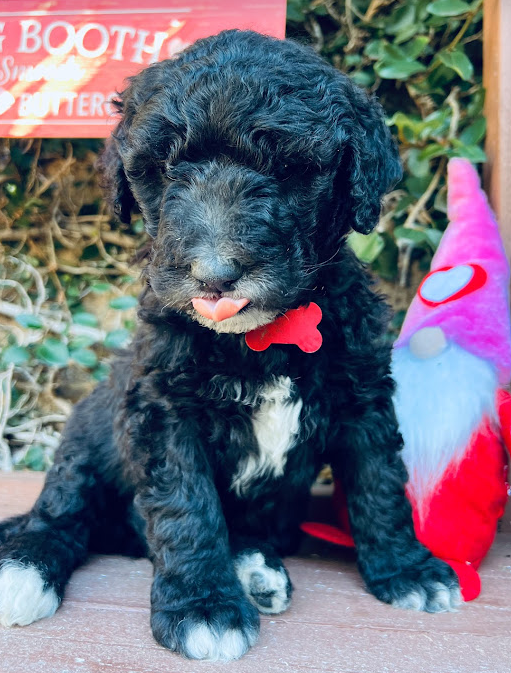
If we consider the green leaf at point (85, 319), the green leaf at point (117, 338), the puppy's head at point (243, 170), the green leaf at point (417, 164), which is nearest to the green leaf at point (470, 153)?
the green leaf at point (417, 164)

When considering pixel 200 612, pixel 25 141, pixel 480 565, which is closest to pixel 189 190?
pixel 200 612

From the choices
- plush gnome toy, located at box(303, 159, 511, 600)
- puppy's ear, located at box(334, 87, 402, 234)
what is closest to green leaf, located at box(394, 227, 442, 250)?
plush gnome toy, located at box(303, 159, 511, 600)

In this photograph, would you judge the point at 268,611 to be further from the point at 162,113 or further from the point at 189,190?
the point at 162,113

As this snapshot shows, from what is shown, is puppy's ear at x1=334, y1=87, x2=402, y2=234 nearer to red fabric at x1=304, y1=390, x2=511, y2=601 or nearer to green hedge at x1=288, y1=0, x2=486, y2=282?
red fabric at x1=304, y1=390, x2=511, y2=601

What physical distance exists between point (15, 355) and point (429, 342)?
1925 mm

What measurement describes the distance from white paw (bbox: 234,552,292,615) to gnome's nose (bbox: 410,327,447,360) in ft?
2.43

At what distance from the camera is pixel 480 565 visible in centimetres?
195

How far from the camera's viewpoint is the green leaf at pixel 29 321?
3.02 meters

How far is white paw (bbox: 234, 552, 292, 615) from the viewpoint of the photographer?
5.44ft

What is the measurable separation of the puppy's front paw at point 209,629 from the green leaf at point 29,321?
5.90 ft

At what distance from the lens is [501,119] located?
2381mm

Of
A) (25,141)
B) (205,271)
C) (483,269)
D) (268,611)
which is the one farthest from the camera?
(25,141)

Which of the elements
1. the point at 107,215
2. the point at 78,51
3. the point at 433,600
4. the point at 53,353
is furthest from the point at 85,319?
the point at 433,600

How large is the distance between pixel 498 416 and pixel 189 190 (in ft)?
3.46
